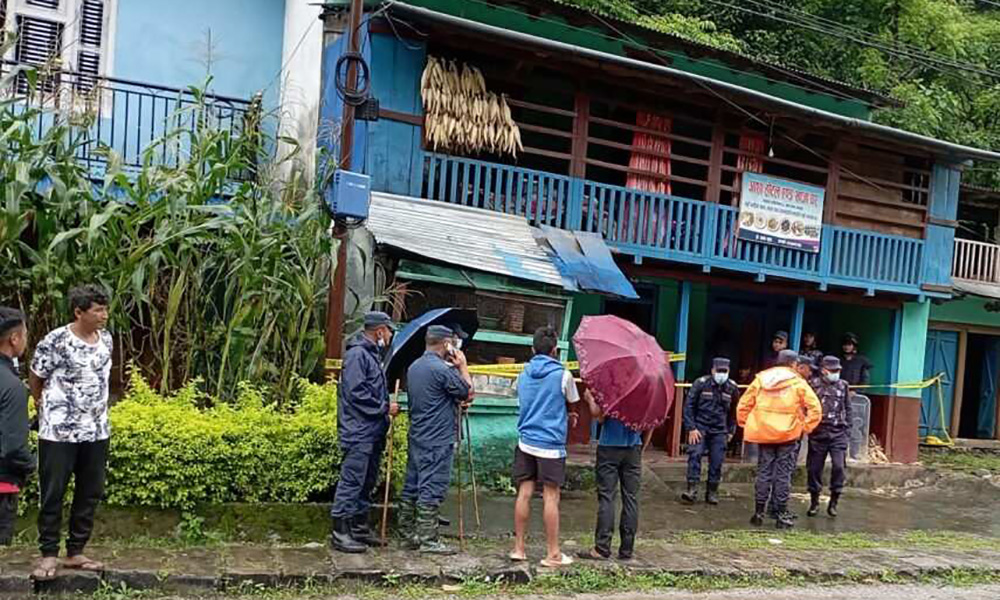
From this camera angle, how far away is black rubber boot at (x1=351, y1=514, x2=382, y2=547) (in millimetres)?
6535

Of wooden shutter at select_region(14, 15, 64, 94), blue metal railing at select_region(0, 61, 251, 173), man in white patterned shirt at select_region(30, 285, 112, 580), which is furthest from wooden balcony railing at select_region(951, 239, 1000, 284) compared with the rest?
man in white patterned shirt at select_region(30, 285, 112, 580)

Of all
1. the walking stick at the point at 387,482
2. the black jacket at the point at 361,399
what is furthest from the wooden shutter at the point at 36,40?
the walking stick at the point at 387,482

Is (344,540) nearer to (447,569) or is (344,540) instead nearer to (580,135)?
(447,569)

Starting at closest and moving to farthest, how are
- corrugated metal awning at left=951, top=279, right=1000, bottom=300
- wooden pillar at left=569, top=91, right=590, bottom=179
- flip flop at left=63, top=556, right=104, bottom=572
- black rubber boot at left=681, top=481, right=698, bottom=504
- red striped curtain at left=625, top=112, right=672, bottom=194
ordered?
flip flop at left=63, top=556, right=104, bottom=572 → black rubber boot at left=681, top=481, right=698, bottom=504 → wooden pillar at left=569, top=91, right=590, bottom=179 → red striped curtain at left=625, top=112, right=672, bottom=194 → corrugated metal awning at left=951, top=279, right=1000, bottom=300

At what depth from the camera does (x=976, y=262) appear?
16.5m

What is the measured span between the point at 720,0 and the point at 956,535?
1238 centimetres

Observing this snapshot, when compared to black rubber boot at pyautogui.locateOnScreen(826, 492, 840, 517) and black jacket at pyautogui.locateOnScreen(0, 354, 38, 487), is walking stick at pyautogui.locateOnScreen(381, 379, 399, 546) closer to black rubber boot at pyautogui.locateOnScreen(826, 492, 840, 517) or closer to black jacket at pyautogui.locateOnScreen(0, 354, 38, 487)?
black jacket at pyautogui.locateOnScreen(0, 354, 38, 487)

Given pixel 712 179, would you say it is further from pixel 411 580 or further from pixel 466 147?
pixel 411 580

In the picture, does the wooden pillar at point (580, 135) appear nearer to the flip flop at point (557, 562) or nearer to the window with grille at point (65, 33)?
the window with grille at point (65, 33)

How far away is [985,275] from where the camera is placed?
16531 millimetres

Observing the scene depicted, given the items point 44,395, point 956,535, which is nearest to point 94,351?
point 44,395

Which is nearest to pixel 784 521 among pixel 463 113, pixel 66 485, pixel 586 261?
pixel 586 261

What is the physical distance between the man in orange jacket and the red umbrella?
255 cm

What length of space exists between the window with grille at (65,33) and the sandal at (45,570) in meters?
5.66
